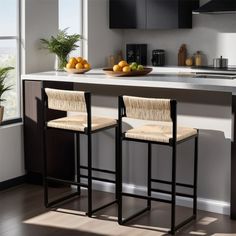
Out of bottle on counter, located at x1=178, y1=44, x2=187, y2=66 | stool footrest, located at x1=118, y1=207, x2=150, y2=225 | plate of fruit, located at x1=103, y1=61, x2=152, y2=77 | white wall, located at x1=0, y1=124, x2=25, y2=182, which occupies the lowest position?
stool footrest, located at x1=118, y1=207, x2=150, y2=225

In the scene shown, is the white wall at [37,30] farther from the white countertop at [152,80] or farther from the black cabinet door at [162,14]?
the black cabinet door at [162,14]

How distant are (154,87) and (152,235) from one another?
1.21 metres

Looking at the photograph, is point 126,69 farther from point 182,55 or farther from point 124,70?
point 182,55

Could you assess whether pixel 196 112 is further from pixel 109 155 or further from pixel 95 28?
pixel 95 28

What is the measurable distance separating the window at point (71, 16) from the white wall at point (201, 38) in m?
1.04

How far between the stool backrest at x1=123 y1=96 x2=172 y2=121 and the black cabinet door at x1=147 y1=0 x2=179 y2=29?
8.80 feet

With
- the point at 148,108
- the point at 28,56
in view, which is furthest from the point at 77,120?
the point at 28,56

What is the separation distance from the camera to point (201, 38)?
23.1 feet

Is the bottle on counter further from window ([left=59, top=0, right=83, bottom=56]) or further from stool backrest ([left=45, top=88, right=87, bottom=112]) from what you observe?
stool backrest ([left=45, top=88, right=87, bottom=112])

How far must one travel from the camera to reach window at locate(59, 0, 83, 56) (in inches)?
248

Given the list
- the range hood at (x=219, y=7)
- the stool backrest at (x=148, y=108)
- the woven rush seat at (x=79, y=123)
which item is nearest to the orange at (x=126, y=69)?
the woven rush seat at (x=79, y=123)

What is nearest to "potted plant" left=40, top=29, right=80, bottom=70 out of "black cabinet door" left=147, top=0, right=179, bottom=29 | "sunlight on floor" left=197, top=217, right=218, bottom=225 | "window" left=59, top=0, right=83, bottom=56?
"window" left=59, top=0, right=83, bottom=56

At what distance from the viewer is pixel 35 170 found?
18.1 ft

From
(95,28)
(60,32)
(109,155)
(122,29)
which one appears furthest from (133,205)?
(122,29)
